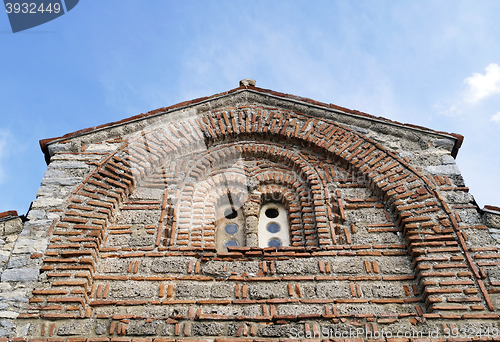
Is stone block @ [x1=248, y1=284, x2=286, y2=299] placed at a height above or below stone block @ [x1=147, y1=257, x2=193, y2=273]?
below

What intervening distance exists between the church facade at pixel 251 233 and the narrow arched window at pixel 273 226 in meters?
0.02

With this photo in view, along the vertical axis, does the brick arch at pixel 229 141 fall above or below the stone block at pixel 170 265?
above

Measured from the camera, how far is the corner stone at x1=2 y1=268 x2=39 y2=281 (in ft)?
14.3

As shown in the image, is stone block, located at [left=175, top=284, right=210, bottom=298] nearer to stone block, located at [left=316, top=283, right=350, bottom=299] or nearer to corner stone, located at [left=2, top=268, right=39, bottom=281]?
stone block, located at [left=316, top=283, right=350, bottom=299]

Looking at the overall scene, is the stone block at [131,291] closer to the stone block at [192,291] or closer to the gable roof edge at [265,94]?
the stone block at [192,291]

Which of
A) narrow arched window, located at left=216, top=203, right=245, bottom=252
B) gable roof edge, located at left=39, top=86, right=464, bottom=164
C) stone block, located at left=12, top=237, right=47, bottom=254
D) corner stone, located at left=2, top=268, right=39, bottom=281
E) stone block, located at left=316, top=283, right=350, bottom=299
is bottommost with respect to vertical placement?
stone block, located at left=316, top=283, right=350, bottom=299

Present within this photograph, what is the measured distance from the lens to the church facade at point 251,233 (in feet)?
13.7

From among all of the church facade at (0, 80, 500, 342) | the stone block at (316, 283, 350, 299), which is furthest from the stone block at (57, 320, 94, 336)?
the stone block at (316, 283, 350, 299)

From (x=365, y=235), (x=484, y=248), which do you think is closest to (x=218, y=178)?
(x=365, y=235)

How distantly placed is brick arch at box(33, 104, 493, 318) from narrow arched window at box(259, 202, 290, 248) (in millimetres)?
657

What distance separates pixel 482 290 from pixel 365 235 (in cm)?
127

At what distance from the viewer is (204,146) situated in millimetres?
6051

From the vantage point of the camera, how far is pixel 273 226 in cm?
546

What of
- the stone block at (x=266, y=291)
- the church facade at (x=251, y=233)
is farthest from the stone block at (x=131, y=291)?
the stone block at (x=266, y=291)
